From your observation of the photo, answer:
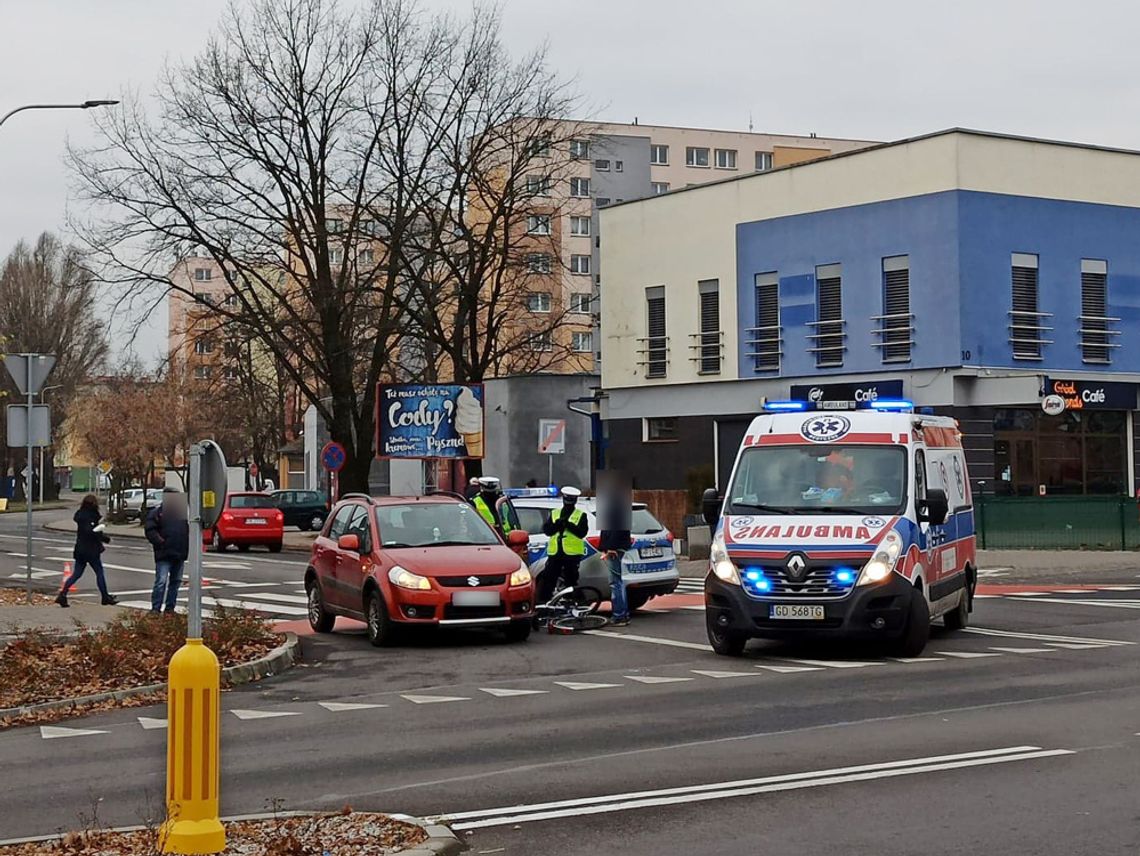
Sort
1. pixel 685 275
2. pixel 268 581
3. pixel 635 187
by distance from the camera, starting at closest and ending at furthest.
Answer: pixel 268 581
pixel 685 275
pixel 635 187

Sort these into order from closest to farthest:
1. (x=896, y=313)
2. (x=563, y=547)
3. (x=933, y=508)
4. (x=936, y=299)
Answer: (x=933, y=508) < (x=563, y=547) < (x=936, y=299) < (x=896, y=313)

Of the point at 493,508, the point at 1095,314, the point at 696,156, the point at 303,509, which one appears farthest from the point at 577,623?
the point at 696,156

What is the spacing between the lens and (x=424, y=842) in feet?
25.4

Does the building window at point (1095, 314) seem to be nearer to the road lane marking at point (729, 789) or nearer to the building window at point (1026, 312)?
the building window at point (1026, 312)

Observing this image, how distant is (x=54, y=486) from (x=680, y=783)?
358 feet

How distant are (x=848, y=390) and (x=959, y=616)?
21366mm

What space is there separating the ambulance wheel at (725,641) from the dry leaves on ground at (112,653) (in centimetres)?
448

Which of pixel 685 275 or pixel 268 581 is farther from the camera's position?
pixel 685 275

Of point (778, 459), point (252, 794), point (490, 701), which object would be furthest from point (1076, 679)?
point (252, 794)

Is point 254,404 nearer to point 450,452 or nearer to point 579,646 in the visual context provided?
point 450,452

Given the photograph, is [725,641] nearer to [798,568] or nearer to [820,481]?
[798,568]

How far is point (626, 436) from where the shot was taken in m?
47.6

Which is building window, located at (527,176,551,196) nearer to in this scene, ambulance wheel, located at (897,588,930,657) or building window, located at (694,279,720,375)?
building window, located at (694,279,720,375)

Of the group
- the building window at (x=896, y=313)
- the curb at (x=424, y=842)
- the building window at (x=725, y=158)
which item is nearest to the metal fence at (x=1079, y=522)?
the building window at (x=896, y=313)
